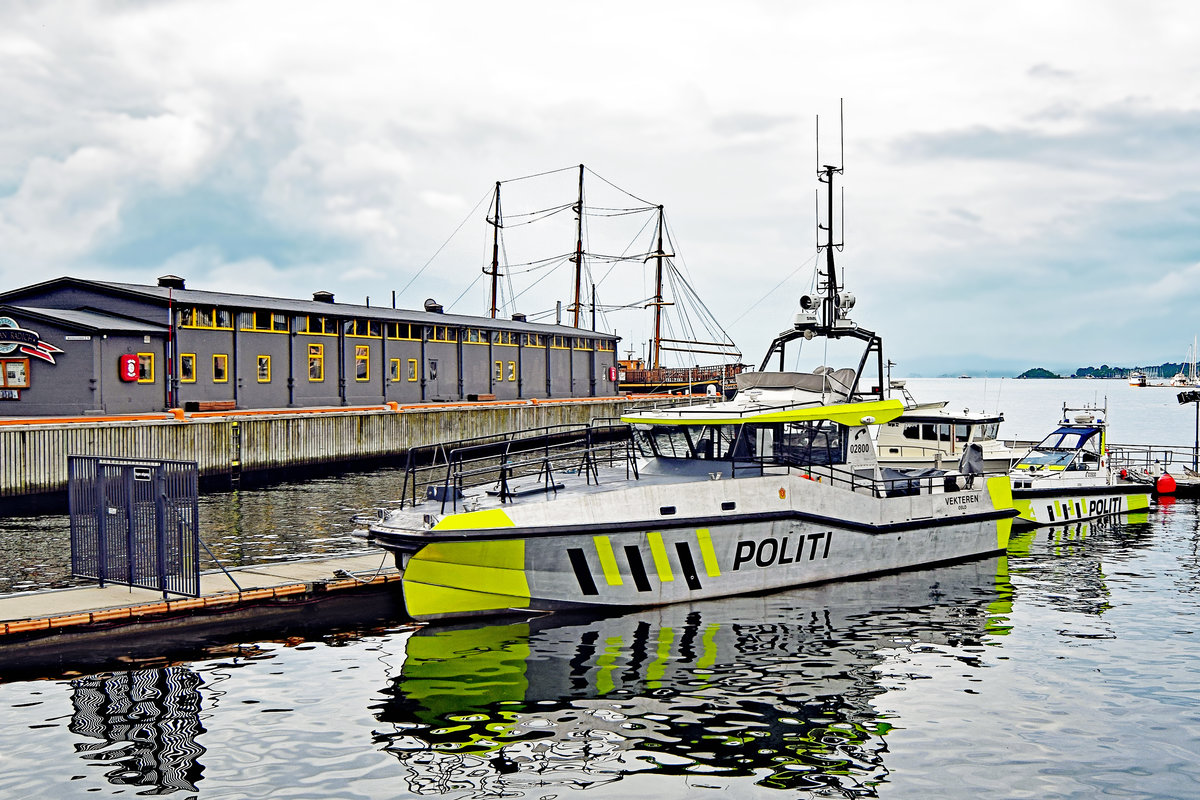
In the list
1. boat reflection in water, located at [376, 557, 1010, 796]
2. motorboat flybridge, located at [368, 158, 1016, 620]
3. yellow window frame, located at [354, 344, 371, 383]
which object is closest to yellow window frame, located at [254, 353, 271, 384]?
yellow window frame, located at [354, 344, 371, 383]

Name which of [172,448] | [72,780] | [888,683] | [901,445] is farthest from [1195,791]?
[172,448]

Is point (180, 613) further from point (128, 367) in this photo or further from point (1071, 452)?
point (1071, 452)

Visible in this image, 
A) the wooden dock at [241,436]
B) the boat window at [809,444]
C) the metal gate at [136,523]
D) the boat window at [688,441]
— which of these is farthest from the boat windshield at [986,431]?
the wooden dock at [241,436]

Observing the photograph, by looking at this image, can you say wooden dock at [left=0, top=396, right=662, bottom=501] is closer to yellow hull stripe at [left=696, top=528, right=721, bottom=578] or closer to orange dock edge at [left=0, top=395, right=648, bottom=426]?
orange dock edge at [left=0, top=395, right=648, bottom=426]

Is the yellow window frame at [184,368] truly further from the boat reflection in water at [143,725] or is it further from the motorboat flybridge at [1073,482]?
the motorboat flybridge at [1073,482]

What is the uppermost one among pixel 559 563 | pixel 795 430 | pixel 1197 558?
pixel 795 430

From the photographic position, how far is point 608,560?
47.4ft

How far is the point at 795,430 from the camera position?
1714 cm

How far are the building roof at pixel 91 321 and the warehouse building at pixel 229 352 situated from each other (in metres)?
0.05

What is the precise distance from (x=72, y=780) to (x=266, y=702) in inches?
93.1

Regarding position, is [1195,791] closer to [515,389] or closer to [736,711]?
[736,711]

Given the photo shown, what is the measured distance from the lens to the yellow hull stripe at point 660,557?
1467 cm

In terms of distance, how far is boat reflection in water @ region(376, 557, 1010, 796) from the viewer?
31.3 feet

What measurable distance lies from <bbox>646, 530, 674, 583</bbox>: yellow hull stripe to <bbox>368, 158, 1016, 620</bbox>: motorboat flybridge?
0.9 inches
